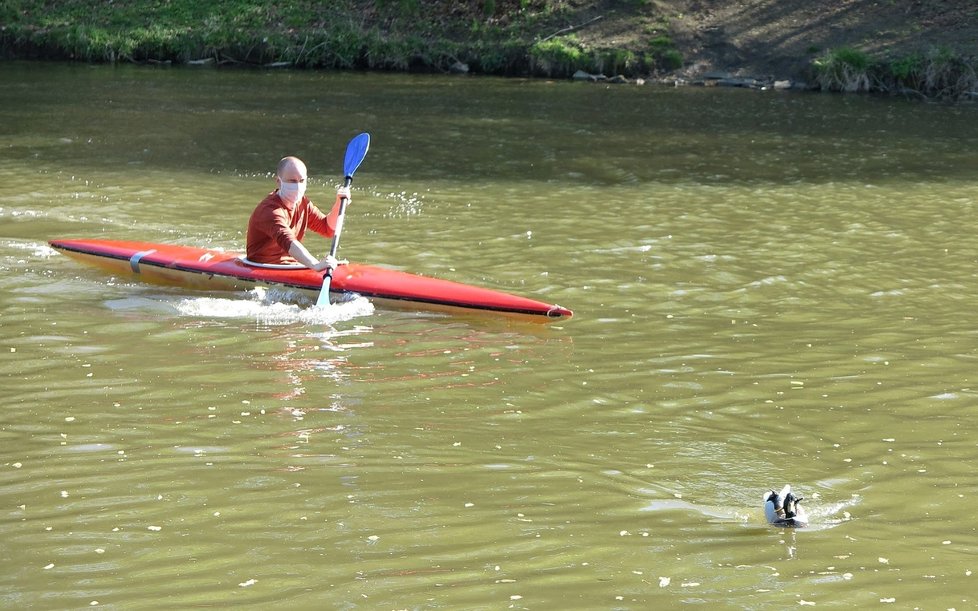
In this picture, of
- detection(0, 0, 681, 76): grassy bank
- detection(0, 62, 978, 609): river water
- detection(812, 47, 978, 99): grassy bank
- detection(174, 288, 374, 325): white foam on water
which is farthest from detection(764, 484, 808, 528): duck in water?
detection(0, 0, 681, 76): grassy bank

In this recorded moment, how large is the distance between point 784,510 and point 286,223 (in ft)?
15.4

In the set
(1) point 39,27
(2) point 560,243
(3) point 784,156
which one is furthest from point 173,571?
(1) point 39,27

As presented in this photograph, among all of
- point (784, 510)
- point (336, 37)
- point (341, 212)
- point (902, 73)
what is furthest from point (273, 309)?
point (336, 37)

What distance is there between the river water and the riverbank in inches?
261

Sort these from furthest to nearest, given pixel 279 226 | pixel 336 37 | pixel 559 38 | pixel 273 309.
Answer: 1. pixel 336 37
2. pixel 559 38
3. pixel 279 226
4. pixel 273 309

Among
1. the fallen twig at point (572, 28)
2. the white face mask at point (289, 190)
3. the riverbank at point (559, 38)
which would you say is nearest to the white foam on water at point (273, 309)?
the white face mask at point (289, 190)

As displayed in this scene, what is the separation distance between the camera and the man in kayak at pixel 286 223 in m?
8.43

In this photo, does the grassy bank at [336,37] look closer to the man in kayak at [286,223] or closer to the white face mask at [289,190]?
the man in kayak at [286,223]

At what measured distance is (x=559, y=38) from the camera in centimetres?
2223

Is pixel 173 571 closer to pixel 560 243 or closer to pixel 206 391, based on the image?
pixel 206 391

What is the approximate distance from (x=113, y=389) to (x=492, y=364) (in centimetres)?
199

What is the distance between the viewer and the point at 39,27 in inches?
960

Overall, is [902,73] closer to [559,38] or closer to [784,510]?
[559,38]

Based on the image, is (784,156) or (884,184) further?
(784,156)
